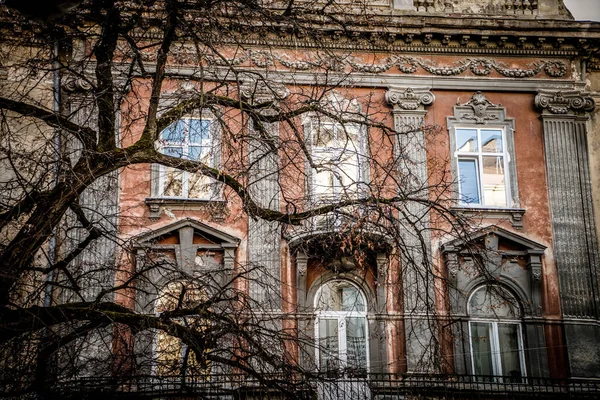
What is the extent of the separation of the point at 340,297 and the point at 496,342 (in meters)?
3.08

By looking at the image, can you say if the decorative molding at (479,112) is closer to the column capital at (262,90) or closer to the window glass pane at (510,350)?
the column capital at (262,90)

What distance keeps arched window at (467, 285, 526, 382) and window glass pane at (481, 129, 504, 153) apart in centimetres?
294

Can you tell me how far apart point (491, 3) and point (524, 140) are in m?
3.14

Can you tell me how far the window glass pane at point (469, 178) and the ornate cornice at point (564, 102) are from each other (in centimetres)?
189

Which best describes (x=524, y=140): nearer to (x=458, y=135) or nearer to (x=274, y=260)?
(x=458, y=135)

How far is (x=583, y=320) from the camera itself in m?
17.8

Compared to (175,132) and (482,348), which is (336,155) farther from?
(175,132)

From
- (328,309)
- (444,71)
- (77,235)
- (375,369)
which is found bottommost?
(375,369)

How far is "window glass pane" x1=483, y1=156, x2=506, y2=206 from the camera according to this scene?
1870 centimetres

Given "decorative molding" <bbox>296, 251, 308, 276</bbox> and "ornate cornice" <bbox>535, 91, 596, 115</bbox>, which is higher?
"ornate cornice" <bbox>535, 91, 596, 115</bbox>

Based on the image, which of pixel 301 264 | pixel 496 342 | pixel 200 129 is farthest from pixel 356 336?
pixel 200 129

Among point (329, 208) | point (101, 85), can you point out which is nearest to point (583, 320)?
point (329, 208)

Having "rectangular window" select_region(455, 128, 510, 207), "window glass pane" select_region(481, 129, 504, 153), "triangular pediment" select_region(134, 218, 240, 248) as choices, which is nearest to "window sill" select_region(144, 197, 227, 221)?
"triangular pediment" select_region(134, 218, 240, 248)

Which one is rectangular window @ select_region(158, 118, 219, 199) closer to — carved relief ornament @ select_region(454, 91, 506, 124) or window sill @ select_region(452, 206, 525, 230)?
carved relief ornament @ select_region(454, 91, 506, 124)
